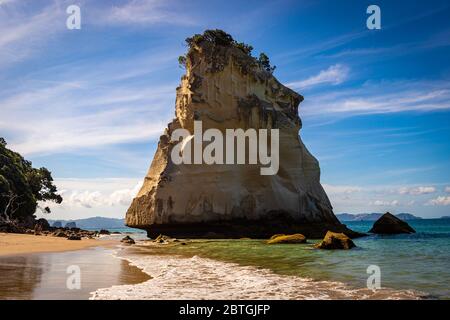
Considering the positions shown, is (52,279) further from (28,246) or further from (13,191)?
(13,191)

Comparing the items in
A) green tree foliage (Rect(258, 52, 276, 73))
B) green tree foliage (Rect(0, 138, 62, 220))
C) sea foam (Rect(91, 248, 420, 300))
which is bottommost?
sea foam (Rect(91, 248, 420, 300))

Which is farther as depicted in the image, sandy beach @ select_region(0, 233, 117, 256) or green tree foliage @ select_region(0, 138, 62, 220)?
green tree foliage @ select_region(0, 138, 62, 220)

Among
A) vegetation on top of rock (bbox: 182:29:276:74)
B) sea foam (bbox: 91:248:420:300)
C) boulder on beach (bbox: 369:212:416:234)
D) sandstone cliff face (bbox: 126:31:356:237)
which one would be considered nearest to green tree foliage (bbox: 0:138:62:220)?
sandstone cliff face (bbox: 126:31:356:237)

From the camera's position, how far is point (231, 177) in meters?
37.5

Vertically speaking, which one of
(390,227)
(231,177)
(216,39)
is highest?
(216,39)

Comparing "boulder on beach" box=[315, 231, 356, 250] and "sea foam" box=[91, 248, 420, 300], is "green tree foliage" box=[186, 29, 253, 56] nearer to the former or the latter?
"boulder on beach" box=[315, 231, 356, 250]

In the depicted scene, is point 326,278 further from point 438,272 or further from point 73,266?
point 73,266

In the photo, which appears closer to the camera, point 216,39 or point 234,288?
point 234,288

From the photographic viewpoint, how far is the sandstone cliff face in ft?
119

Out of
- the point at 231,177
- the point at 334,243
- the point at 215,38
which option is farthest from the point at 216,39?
the point at 334,243

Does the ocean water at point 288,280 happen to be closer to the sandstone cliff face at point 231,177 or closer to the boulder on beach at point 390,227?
the sandstone cliff face at point 231,177

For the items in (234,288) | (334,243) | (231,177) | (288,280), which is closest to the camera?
(234,288)

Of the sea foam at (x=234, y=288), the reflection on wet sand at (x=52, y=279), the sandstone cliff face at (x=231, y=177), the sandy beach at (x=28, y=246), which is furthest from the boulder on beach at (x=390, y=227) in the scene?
the reflection on wet sand at (x=52, y=279)

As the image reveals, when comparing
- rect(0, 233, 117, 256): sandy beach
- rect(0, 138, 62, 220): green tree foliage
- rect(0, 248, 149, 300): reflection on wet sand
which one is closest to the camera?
rect(0, 248, 149, 300): reflection on wet sand
